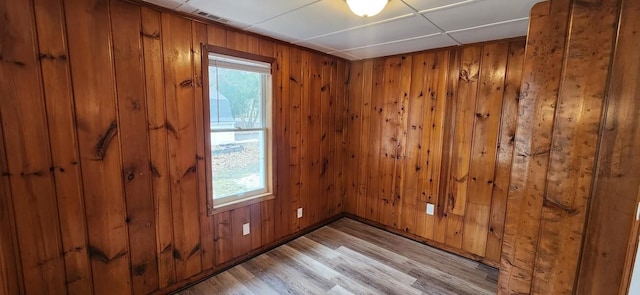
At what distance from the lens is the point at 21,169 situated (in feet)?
4.75

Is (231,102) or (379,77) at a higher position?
(379,77)

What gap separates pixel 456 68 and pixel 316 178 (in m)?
1.99

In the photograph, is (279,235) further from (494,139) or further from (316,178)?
(494,139)

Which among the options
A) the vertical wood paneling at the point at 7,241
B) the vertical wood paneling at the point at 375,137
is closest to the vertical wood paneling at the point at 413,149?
the vertical wood paneling at the point at 375,137

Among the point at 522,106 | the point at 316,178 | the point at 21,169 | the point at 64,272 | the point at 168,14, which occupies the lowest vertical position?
the point at 64,272

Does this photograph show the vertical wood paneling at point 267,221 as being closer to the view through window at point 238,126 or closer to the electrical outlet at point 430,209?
the view through window at point 238,126

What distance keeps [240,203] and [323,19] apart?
1.79 meters

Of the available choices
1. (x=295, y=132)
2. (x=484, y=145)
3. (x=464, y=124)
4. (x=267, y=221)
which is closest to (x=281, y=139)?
(x=295, y=132)

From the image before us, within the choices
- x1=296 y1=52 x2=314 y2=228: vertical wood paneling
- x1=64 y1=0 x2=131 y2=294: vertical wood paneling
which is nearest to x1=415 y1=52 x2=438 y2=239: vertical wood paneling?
x1=296 y1=52 x2=314 y2=228: vertical wood paneling

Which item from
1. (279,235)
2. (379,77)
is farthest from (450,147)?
(279,235)

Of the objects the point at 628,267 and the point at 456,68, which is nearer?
the point at 628,267

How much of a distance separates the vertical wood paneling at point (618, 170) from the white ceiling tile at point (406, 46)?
1313 millimetres

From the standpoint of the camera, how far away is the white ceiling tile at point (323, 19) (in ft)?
5.81

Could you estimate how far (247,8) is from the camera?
1.82 meters
